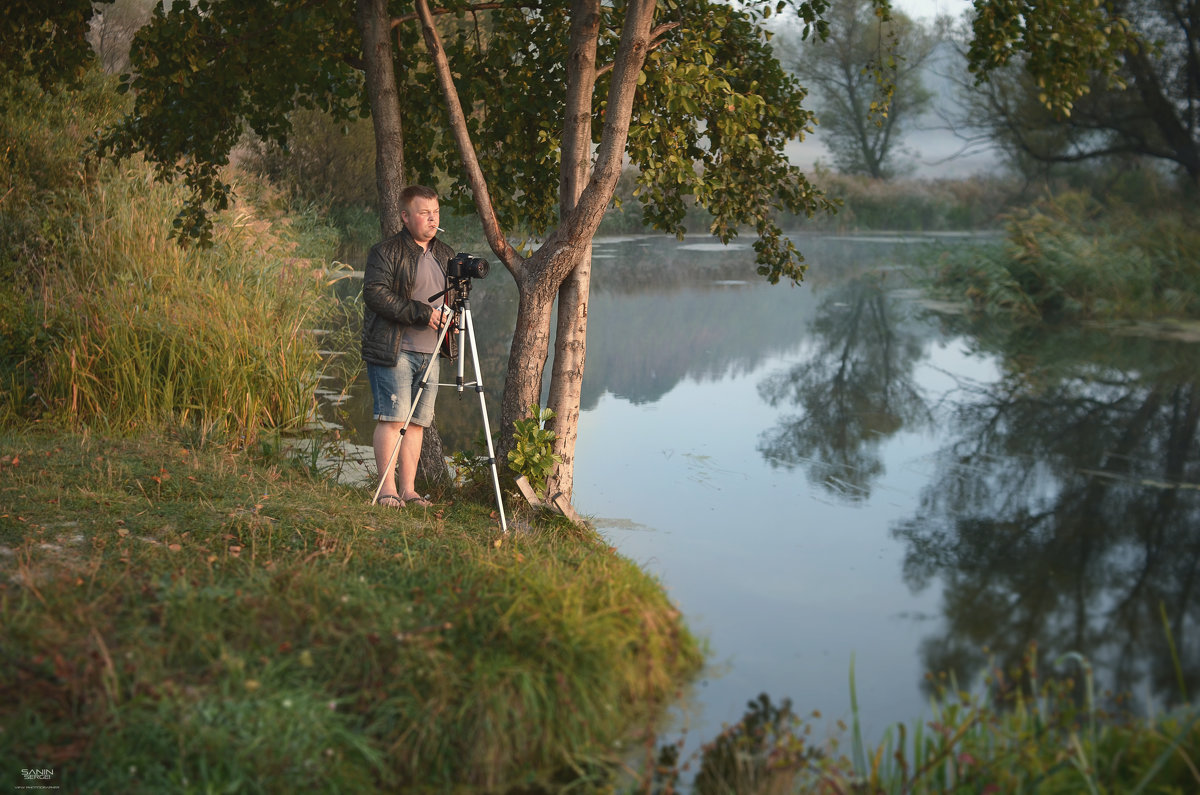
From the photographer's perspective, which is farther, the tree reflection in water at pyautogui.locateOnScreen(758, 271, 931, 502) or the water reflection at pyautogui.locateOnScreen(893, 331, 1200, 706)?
the tree reflection in water at pyautogui.locateOnScreen(758, 271, 931, 502)

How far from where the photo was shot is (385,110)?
6.52 meters

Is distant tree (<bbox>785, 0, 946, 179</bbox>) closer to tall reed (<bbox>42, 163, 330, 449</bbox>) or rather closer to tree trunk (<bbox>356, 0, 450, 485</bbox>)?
tall reed (<bbox>42, 163, 330, 449</bbox>)

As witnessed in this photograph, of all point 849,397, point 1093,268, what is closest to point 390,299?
point 849,397

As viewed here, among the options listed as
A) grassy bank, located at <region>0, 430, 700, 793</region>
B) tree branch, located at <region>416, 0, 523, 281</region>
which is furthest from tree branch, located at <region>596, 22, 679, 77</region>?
grassy bank, located at <region>0, 430, 700, 793</region>

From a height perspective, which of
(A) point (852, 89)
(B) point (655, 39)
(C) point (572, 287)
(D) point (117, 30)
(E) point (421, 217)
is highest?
(A) point (852, 89)

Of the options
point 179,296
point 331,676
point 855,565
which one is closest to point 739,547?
point 855,565

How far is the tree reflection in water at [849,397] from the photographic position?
7.98 metres

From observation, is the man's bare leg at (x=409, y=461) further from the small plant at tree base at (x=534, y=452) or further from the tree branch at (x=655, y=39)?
the tree branch at (x=655, y=39)

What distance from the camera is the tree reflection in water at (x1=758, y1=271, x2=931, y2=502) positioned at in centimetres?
798

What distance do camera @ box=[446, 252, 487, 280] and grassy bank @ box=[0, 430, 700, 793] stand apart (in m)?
1.41

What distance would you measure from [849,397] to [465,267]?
20.0 feet

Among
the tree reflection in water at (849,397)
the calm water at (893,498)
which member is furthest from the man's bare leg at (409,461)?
the tree reflection in water at (849,397)

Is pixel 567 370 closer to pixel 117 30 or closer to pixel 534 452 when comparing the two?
pixel 534 452

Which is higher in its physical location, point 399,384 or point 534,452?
point 399,384
